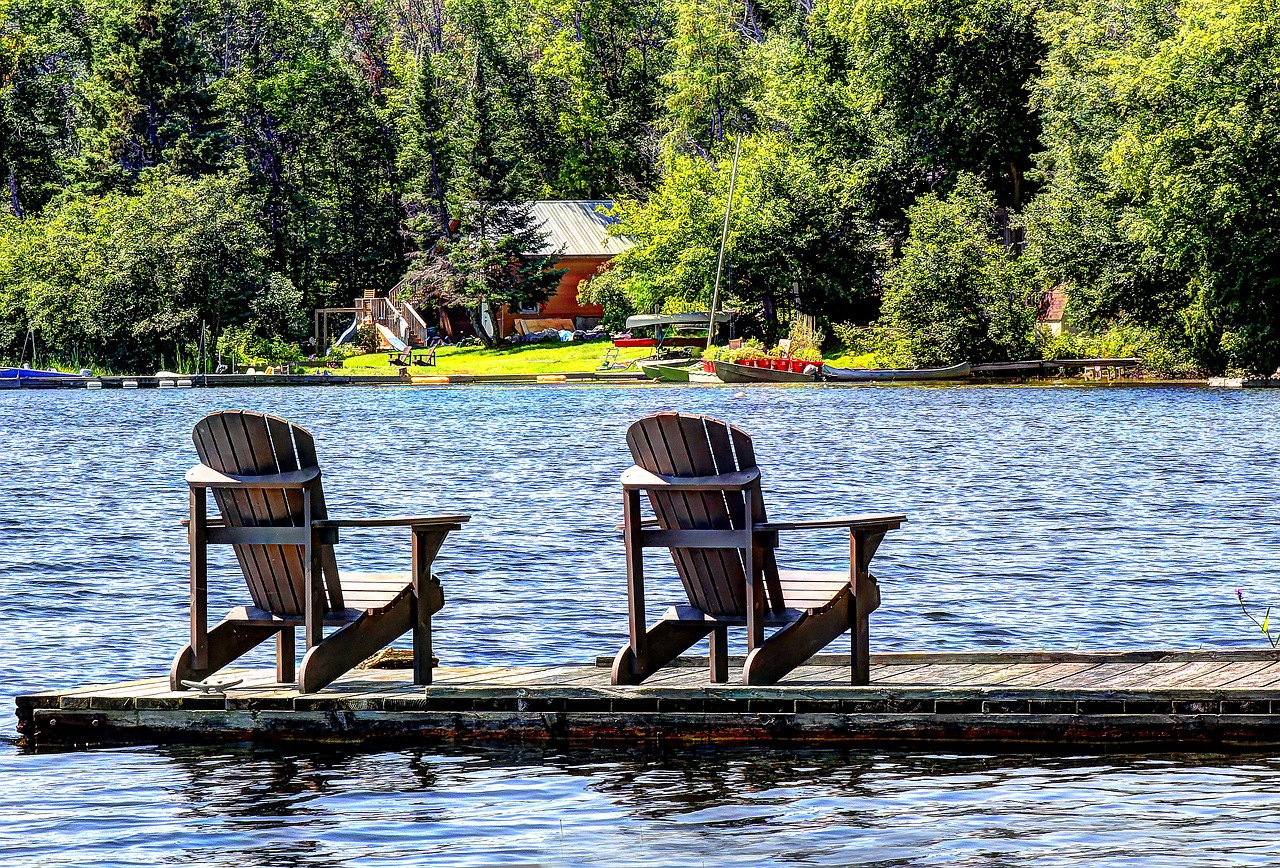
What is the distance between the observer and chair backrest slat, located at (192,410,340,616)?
9.66 m

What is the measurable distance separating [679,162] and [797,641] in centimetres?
6712

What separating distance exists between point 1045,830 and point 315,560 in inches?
167

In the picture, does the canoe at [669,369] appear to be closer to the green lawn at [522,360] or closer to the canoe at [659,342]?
the canoe at [659,342]

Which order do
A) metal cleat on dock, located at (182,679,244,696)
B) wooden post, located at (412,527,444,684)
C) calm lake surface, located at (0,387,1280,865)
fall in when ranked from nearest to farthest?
1. calm lake surface, located at (0,387,1280,865)
2. wooden post, located at (412,527,444,684)
3. metal cleat on dock, located at (182,679,244,696)

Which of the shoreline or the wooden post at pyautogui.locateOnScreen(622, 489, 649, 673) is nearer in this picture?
the wooden post at pyautogui.locateOnScreen(622, 489, 649, 673)

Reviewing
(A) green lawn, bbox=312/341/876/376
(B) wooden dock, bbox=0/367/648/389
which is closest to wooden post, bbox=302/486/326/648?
(B) wooden dock, bbox=0/367/648/389

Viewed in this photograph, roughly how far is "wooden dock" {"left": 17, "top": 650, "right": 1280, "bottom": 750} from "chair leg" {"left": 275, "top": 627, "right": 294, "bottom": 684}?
224 mm

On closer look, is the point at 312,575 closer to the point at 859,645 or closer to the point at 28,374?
the point at 859,645

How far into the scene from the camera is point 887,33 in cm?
7112


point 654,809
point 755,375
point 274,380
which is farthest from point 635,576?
point 274,380

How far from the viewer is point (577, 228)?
84812mm

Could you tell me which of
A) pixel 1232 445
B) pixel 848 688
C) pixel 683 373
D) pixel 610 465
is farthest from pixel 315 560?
pixel 683 373

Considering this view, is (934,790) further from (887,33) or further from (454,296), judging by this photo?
(454,296)

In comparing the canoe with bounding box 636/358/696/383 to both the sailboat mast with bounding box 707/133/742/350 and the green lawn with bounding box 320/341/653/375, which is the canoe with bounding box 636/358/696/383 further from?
the green lawn with bounding box 320/341/653/375
